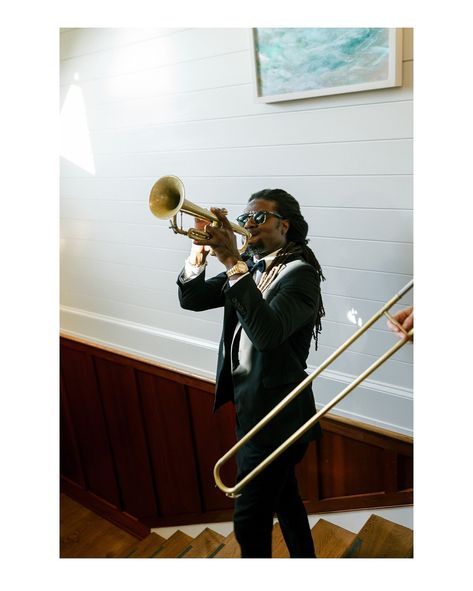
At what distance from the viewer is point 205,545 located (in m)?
1.55

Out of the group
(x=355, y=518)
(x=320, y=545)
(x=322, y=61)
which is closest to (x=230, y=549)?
(x=320, y=545)

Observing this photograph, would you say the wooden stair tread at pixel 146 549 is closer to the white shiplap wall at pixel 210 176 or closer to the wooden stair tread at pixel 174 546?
the wooden stair tread at pixel 174 546

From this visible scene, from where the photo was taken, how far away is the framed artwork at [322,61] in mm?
1315

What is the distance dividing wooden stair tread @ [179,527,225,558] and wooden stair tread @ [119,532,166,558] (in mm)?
134

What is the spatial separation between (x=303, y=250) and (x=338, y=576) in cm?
91

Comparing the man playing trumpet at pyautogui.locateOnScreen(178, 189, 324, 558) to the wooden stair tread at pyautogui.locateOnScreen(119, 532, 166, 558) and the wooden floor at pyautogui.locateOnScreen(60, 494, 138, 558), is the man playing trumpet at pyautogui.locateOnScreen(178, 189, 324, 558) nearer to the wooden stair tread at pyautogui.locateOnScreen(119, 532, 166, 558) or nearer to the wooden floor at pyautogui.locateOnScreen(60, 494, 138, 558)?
the wooden stair tread at pyautogui.locateOnScreen(119, 532, 166, 558)

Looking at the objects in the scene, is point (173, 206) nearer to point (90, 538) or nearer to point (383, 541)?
point (383, 541)

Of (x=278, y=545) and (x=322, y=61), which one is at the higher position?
(x=322, y=61)

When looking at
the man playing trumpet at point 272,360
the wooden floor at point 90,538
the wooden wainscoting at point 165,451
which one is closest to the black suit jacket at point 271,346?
the man playing trumpet at point 272,360

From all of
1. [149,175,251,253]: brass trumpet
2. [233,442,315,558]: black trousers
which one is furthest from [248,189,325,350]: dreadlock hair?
[233,442,315,558]: black trousers

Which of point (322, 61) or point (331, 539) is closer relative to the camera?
point (322, 61)

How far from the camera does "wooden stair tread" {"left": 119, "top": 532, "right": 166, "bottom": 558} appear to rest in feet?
5.05

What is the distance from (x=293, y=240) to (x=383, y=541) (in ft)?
2.94
